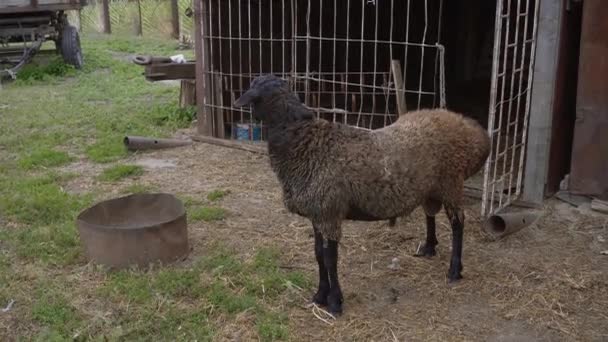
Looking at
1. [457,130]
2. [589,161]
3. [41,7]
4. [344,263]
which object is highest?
[41,7]

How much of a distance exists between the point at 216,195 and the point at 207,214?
657mm

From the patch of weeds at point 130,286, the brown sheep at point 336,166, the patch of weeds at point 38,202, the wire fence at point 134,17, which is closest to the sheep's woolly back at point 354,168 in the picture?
the brown sheep at point 336,166

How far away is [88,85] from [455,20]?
25.7 feet

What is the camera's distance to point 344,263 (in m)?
5.48

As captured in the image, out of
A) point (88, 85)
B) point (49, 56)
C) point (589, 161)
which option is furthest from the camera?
point (49, 56)

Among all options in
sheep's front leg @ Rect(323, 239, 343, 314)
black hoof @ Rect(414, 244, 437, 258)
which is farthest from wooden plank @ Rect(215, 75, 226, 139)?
sheep's front leg @ Rect(323, 239, 343, 314)

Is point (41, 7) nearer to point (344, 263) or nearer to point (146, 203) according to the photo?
point (146, 203)

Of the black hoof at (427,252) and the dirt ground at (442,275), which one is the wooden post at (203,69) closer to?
the dirt ground at (442,275)

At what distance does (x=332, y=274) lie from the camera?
179 inches

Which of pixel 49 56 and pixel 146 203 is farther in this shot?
pixel 49 56

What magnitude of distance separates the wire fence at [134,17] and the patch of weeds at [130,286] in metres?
19.0

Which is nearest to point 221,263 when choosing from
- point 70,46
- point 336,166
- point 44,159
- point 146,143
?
point 336,166

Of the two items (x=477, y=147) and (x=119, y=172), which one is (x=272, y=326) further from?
(x=119, y=172)

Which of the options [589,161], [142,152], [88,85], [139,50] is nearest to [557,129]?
[589,161]
